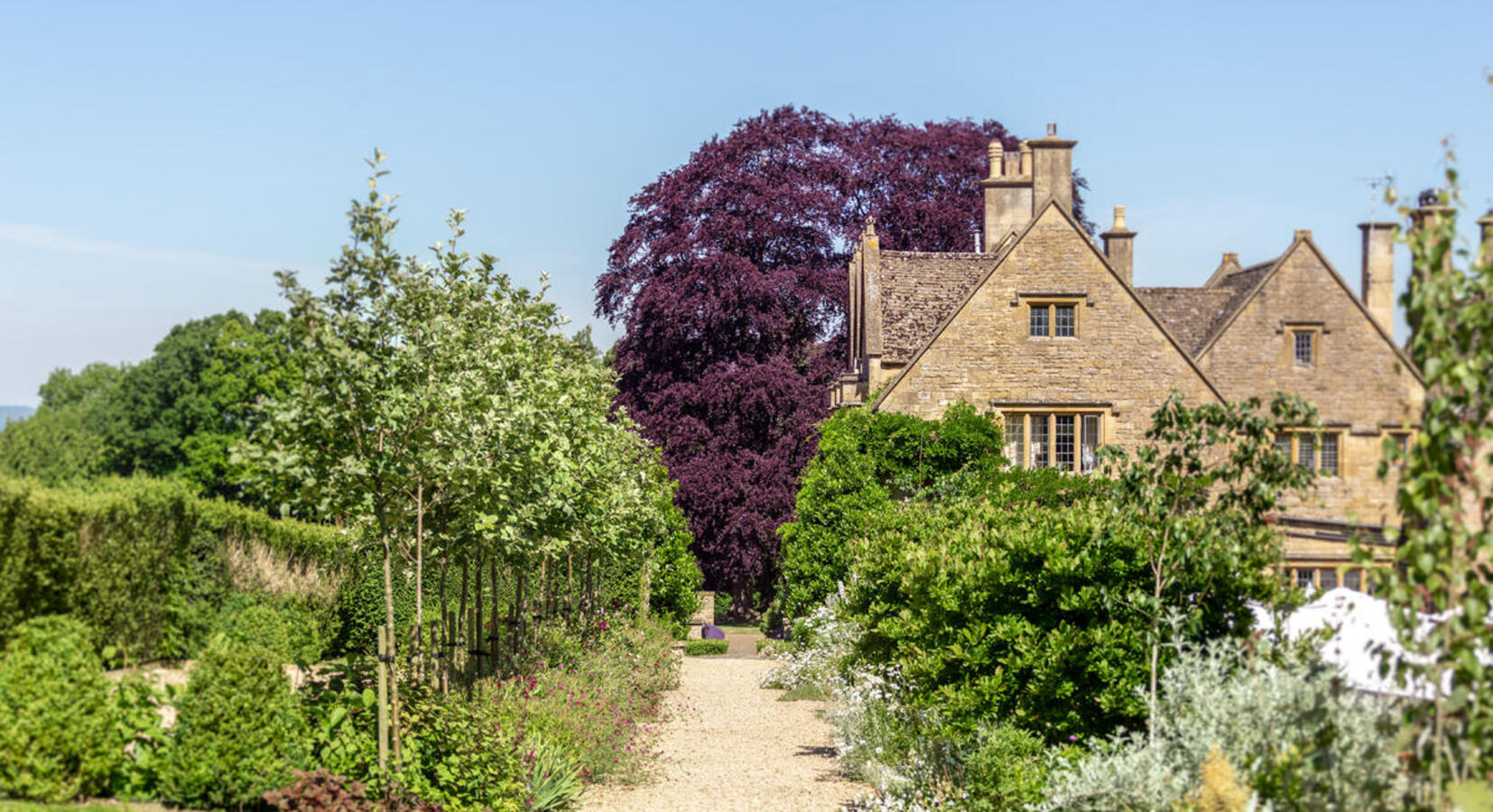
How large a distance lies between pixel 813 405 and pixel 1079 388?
1145 centimetres

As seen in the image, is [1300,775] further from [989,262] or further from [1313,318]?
[1313,318]

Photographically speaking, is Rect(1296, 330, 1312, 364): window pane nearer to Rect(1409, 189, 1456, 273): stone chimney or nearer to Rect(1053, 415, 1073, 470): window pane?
Rect(1053, 415, 1073, 470): window pane

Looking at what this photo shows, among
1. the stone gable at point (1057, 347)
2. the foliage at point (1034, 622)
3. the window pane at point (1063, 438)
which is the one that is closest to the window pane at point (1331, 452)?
the stone gable at point (1057, 347)

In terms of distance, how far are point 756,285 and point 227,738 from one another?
90.9 ft

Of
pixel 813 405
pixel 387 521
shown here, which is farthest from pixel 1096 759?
pixel 813 405

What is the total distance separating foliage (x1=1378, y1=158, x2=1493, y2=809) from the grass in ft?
53.6

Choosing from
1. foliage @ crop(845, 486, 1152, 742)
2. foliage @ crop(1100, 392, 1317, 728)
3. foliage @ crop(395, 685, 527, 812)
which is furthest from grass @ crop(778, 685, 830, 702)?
foliage @ crop(1100, 392, 1317, 728)

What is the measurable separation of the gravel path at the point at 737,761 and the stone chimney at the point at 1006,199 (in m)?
12.1

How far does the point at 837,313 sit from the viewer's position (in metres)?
37.5

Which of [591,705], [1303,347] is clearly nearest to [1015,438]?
[1303,347]

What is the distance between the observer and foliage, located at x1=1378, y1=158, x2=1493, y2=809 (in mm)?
5094

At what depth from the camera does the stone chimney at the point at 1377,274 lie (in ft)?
92.3

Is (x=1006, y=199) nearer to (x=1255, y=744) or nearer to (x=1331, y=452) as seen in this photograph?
(x=1331, y=452)

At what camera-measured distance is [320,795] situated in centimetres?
848
